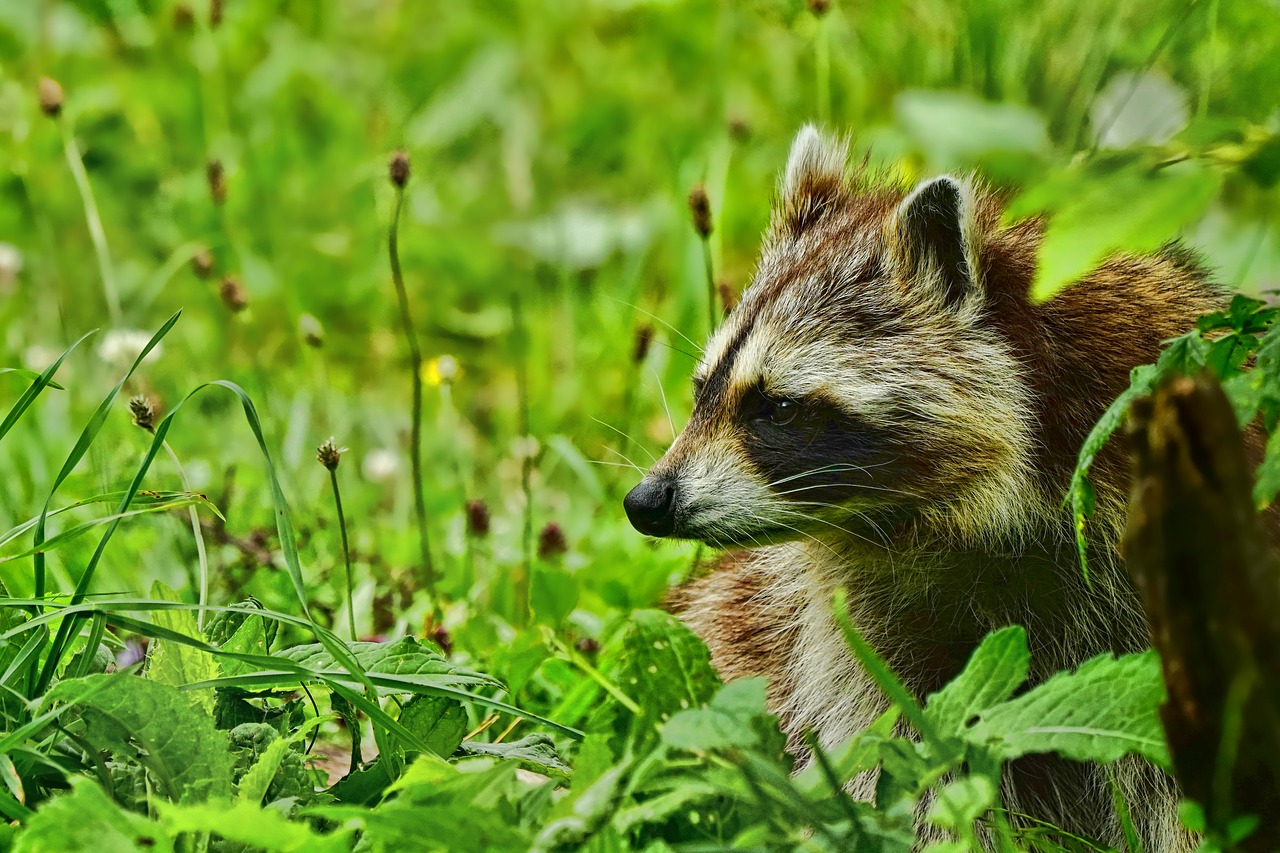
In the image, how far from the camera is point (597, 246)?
707 cm

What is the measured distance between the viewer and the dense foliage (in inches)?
73.6

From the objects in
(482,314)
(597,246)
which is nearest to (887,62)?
(597,246)

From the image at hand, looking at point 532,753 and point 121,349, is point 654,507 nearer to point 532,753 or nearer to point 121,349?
point 532,753

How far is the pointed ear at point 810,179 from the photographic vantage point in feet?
11.7

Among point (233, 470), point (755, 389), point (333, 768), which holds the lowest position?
point (333, 768)

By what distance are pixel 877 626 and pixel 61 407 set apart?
376cm

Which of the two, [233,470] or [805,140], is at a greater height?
[805,140]

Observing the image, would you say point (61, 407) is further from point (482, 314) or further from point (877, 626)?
point (877, 626)

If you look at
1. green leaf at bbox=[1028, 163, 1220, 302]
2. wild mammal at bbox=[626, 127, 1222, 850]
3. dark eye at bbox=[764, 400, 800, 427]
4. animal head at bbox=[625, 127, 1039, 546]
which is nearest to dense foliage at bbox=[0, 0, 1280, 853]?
green leaf at bbox=[1028, 163, 1220, 302]

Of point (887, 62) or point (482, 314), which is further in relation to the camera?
point (482, 314)

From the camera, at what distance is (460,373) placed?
20.9 feet

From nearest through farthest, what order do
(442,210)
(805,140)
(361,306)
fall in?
(805,140) < (361,306) < (442,210)

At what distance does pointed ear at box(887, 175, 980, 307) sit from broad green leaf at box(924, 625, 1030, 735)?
1.18 metres

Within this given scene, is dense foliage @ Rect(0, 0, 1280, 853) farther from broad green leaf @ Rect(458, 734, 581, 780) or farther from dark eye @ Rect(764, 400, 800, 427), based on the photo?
dark eye @ Rect(764, 400, 800, 427)
